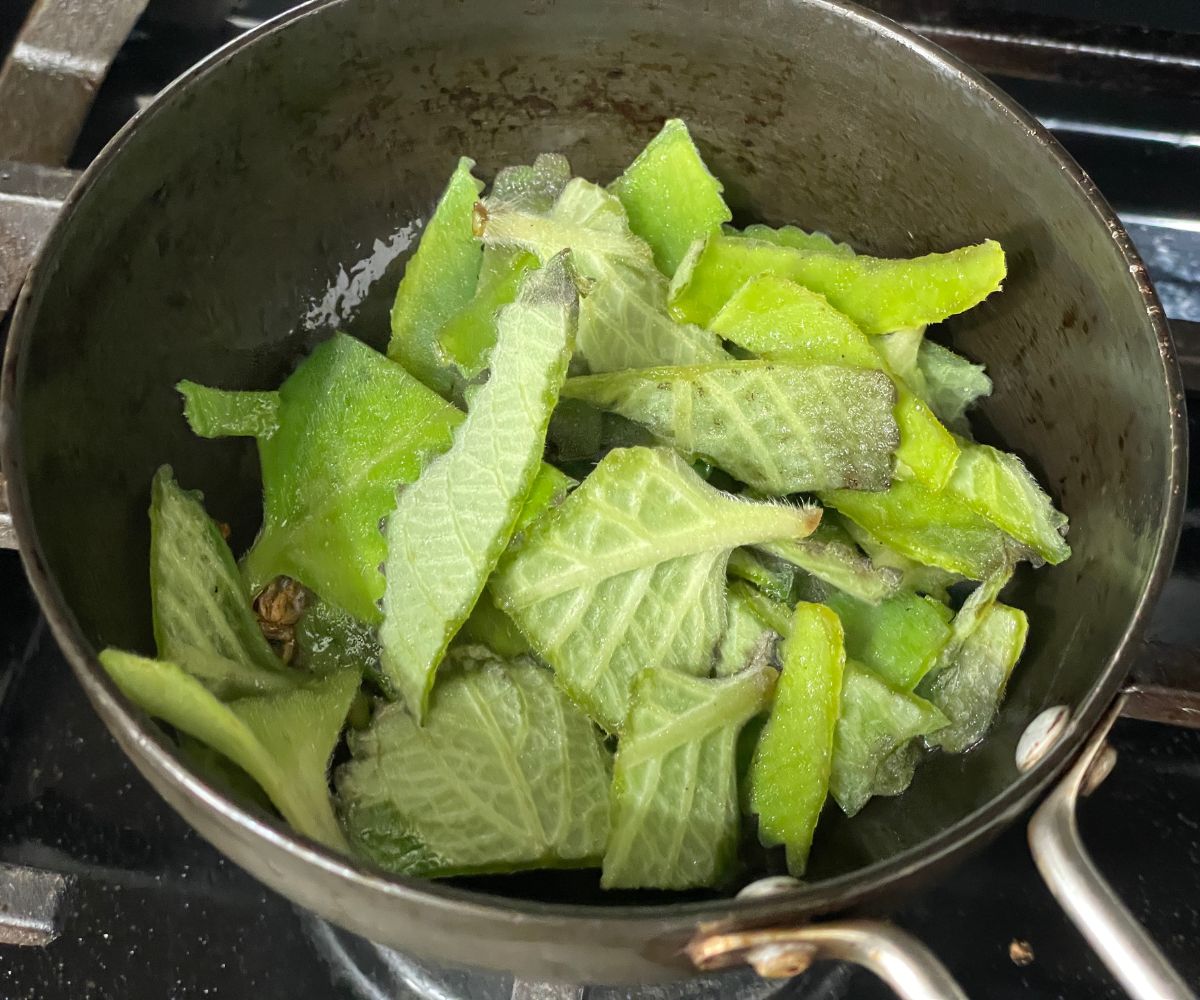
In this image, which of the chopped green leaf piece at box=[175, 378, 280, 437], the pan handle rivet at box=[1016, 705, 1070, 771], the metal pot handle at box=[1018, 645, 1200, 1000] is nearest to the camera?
the metal pot handle at box=[1018, 645, 1200, 1000]

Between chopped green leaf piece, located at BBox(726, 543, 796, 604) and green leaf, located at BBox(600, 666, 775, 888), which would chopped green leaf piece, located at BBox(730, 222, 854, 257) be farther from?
green leaf, located at BBox(600, 666, 775, 888)

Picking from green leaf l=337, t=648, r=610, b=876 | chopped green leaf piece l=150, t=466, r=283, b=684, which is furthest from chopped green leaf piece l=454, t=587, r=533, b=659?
chopped green leaf piece l=150, t=466, r=283, b=684

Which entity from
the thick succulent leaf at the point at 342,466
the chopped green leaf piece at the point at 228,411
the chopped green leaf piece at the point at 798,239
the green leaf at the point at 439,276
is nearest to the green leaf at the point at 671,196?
the chopped green leaf piece at the point at 798,239

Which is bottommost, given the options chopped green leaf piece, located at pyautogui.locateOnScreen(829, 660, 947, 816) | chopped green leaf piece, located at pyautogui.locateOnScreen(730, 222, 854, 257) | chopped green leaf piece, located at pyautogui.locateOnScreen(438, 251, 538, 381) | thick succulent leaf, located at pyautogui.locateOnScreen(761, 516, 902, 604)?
chopped green leaf piece, located at pyautogui.locateOnScreen(829, 660, 947, 816)

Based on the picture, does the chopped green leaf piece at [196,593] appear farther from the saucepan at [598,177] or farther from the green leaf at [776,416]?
the green leaf at [776,416]

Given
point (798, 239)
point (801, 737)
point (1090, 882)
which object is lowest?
point (801, 737)

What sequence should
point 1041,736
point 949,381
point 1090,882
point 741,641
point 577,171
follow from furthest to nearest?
point 577,171
point 949,381
point 741,641
point 1041,736
point 1090,882

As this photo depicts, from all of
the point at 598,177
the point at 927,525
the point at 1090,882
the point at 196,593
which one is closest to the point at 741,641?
the point at 927,525

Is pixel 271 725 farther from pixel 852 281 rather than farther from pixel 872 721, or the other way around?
pixel 852 281

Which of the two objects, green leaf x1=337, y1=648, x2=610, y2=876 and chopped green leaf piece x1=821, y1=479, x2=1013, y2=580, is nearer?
green leaf x1=337, y1=648, x2=610, y2=876
